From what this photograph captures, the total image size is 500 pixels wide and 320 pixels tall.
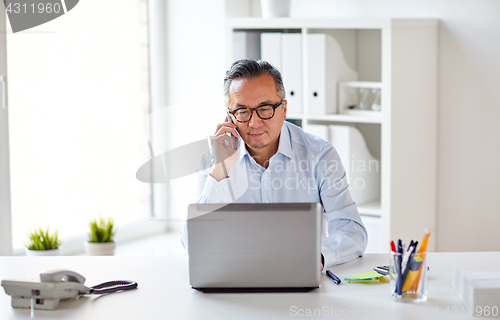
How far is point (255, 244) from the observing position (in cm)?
132

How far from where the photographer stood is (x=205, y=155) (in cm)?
193

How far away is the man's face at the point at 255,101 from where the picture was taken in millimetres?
1927

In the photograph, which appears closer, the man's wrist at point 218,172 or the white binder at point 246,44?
the man's wrist at point 218,172

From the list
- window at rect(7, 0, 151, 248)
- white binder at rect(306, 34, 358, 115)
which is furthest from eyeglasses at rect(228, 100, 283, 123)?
white binder at rect(306, 34, 358, 115)

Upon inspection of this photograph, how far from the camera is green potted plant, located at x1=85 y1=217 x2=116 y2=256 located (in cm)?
292

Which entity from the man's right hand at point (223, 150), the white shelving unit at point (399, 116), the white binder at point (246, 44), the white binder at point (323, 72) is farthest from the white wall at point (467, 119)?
the man's right hand at point (223, 150)

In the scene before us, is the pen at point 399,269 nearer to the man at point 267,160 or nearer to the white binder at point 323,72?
the man at point 267,160

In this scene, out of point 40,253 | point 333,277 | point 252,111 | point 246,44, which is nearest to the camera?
point 333,277

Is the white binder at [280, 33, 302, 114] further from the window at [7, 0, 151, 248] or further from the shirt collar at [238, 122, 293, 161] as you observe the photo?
the shirt collar at [238, 122, 293, 161]

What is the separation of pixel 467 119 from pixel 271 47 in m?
1.10

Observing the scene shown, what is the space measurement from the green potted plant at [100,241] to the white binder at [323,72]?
4.15ft

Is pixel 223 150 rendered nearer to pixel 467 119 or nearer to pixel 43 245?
pixel 43 245

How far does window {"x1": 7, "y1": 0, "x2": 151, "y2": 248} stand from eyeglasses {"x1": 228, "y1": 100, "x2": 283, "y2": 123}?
98 cm
